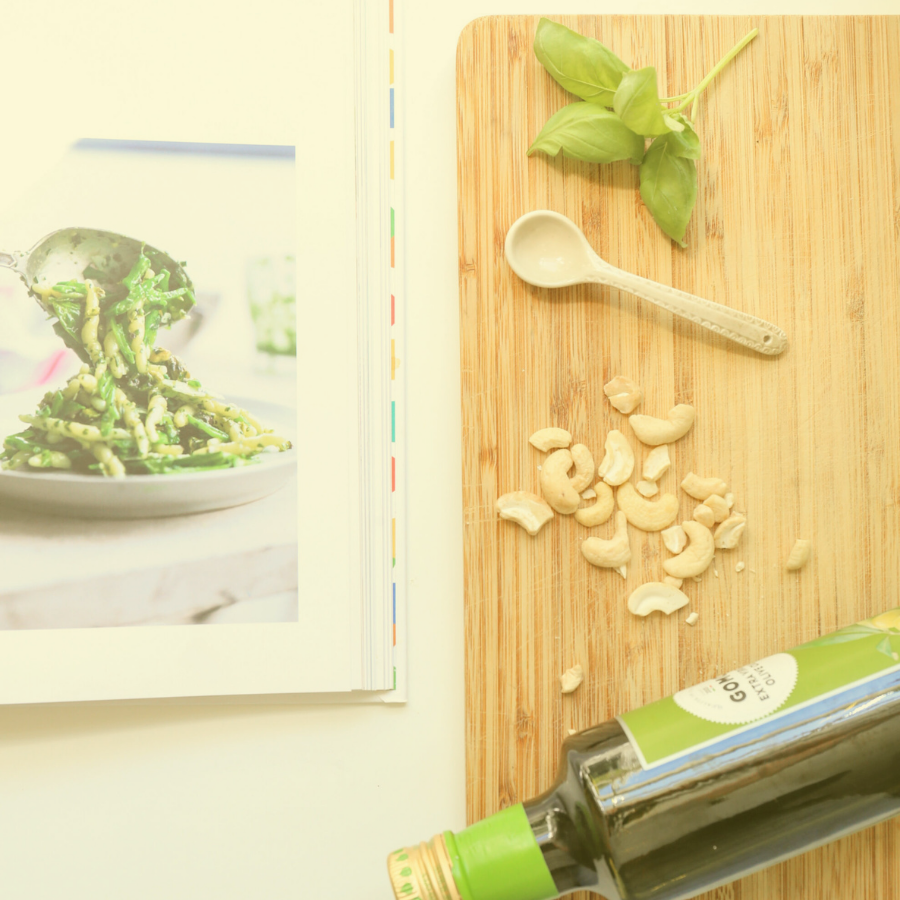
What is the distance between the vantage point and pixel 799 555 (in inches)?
18.8

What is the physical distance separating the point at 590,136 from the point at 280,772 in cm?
51

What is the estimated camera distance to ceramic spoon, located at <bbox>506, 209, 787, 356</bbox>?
47 cm

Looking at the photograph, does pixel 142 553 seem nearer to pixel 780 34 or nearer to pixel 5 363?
pixel 5 363

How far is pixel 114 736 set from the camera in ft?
1.63

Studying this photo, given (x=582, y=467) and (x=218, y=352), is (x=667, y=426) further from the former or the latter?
(x=218, y=352)

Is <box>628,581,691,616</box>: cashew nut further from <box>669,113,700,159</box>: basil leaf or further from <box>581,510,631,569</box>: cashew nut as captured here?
<box>669,113,700,159</box>: basil leaf

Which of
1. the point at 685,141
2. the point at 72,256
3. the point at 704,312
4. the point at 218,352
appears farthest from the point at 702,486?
the point at 72,256

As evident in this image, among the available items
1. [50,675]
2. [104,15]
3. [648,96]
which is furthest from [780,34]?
[50,675]

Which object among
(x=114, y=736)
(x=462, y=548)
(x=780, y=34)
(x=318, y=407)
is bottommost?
(x=114, y=736)

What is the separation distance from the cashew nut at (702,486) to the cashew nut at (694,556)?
22 millimetres

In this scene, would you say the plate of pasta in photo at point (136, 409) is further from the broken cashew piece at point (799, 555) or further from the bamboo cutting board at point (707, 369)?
the broken cashew piece at point (799, 555)

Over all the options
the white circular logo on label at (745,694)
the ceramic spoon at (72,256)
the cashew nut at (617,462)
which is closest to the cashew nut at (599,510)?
the cashew nut at (617,462)

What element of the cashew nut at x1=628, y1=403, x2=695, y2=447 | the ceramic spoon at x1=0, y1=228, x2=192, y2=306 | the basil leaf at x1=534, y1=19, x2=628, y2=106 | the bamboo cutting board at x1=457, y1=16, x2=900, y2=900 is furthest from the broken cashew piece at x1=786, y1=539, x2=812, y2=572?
the ceramic spoon at x1=0, y1=228, x2=192, y2=306

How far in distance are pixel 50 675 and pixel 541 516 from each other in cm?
38
